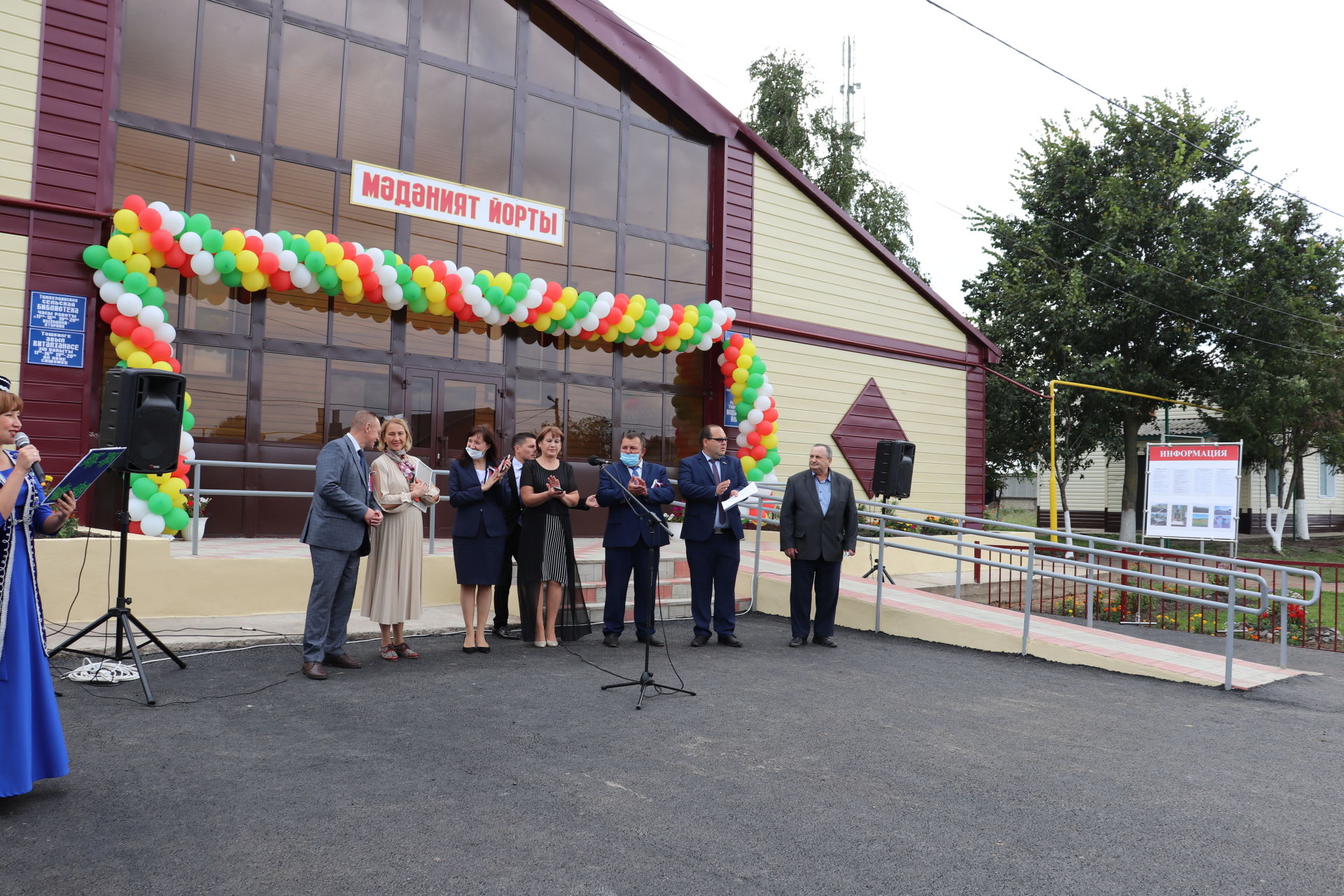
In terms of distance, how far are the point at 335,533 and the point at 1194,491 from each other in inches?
463

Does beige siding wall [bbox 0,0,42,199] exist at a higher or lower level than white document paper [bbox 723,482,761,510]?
higher

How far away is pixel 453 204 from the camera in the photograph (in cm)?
1194

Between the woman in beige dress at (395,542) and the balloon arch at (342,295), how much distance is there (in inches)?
83.4

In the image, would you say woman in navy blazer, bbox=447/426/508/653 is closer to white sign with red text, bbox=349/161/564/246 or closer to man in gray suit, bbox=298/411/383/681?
man in gray suit, bbox=298/411/383/681

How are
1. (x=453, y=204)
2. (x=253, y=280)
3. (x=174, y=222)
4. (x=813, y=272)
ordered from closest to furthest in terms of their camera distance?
(x=174, y=222)
(x=253, y=280)
(x=453, y=204)
(x=813, y=272)

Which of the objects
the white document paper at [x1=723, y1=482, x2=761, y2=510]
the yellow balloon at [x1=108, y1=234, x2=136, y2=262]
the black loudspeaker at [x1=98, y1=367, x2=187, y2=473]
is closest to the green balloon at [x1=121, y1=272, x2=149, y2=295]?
the yellow balloon at [x1=108, y1=234, x2=136, y2=262]

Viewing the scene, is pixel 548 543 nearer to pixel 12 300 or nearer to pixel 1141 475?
pixel 12 300

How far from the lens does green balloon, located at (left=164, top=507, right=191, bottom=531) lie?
29.5ft

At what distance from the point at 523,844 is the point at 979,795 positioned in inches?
81.9

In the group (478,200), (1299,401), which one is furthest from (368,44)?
(1299,401)

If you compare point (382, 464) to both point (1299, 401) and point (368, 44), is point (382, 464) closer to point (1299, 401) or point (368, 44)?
point (368, 44)

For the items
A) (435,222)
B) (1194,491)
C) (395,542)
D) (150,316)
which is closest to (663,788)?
(395,542)

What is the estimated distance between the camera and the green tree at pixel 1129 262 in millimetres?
22672

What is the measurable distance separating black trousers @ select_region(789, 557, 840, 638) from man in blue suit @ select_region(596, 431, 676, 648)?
4.08 feet
